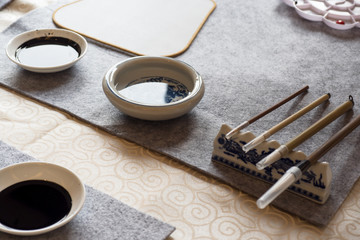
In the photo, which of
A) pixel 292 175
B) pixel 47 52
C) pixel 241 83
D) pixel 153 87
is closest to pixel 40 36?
pixel 47 52

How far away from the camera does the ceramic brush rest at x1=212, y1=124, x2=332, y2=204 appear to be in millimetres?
775

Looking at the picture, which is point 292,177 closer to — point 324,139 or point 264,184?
point 264,184

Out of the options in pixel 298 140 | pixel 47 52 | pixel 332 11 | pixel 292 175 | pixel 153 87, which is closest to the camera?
pixel 292 175

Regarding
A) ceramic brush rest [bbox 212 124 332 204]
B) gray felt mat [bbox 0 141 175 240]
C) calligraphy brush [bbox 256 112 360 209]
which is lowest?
gray felt mat [bbox 0 141 175 240]

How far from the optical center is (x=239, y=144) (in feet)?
2.71

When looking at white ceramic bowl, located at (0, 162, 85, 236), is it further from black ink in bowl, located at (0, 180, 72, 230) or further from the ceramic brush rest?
the ceramic brush rest

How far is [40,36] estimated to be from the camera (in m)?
1.16

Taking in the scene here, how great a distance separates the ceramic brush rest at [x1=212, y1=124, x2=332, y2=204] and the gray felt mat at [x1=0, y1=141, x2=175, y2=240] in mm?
186

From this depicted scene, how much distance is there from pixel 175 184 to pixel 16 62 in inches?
18.5

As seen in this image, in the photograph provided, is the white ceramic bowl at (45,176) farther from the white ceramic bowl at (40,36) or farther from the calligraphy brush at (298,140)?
the white ceramic bowl at (40,36)

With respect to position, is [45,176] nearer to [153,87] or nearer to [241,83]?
[153,87]

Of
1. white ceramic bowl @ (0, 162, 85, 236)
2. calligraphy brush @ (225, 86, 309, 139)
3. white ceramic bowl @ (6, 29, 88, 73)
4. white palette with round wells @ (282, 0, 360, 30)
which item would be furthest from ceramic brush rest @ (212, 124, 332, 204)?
white palette with round wells @ (282, 0, 360, 30)

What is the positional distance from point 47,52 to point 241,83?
1.47 ft

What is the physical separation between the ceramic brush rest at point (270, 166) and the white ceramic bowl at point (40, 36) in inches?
16.5
